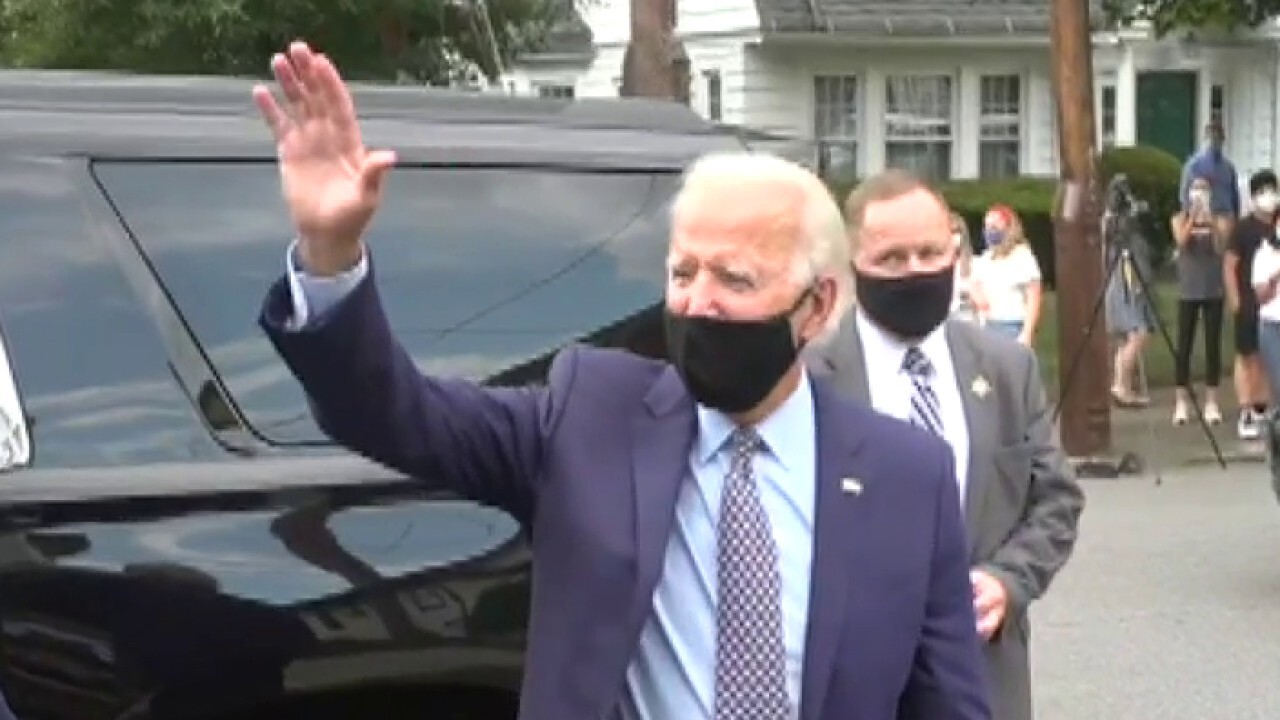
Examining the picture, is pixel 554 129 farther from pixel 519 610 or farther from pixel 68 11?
pixel 68 11

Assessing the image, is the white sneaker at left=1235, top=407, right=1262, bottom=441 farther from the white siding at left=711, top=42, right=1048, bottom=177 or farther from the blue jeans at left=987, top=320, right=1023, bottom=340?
the white siding at left=711, top=42, right=1048, bottom=177

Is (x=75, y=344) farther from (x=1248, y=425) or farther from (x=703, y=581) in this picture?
(x=1248, y=425)

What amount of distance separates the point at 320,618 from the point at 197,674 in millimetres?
215

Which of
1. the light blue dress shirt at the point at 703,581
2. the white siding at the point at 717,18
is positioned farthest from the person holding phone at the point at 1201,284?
the light blue dress shirt at the point at 703,581

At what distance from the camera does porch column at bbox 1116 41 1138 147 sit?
34938 millimetres

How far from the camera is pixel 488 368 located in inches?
162

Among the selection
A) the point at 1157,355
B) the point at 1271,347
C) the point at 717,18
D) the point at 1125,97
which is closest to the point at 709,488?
the point at 1271,347

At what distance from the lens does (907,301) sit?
4.43 metres

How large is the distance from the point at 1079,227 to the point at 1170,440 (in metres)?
2.41

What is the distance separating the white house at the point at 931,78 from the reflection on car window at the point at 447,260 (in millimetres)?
28115

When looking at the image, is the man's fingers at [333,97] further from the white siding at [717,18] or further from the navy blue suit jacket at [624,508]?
the white siding at [717,18]

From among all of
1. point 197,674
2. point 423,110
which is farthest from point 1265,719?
point 197,674

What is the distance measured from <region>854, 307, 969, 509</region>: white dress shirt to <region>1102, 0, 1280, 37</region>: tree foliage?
15116 mm

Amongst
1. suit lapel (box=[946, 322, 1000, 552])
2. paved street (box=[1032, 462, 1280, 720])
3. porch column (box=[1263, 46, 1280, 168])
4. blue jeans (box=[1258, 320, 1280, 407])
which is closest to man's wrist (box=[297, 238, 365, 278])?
suit lapel (box=[946, 322, 1000, 552])
